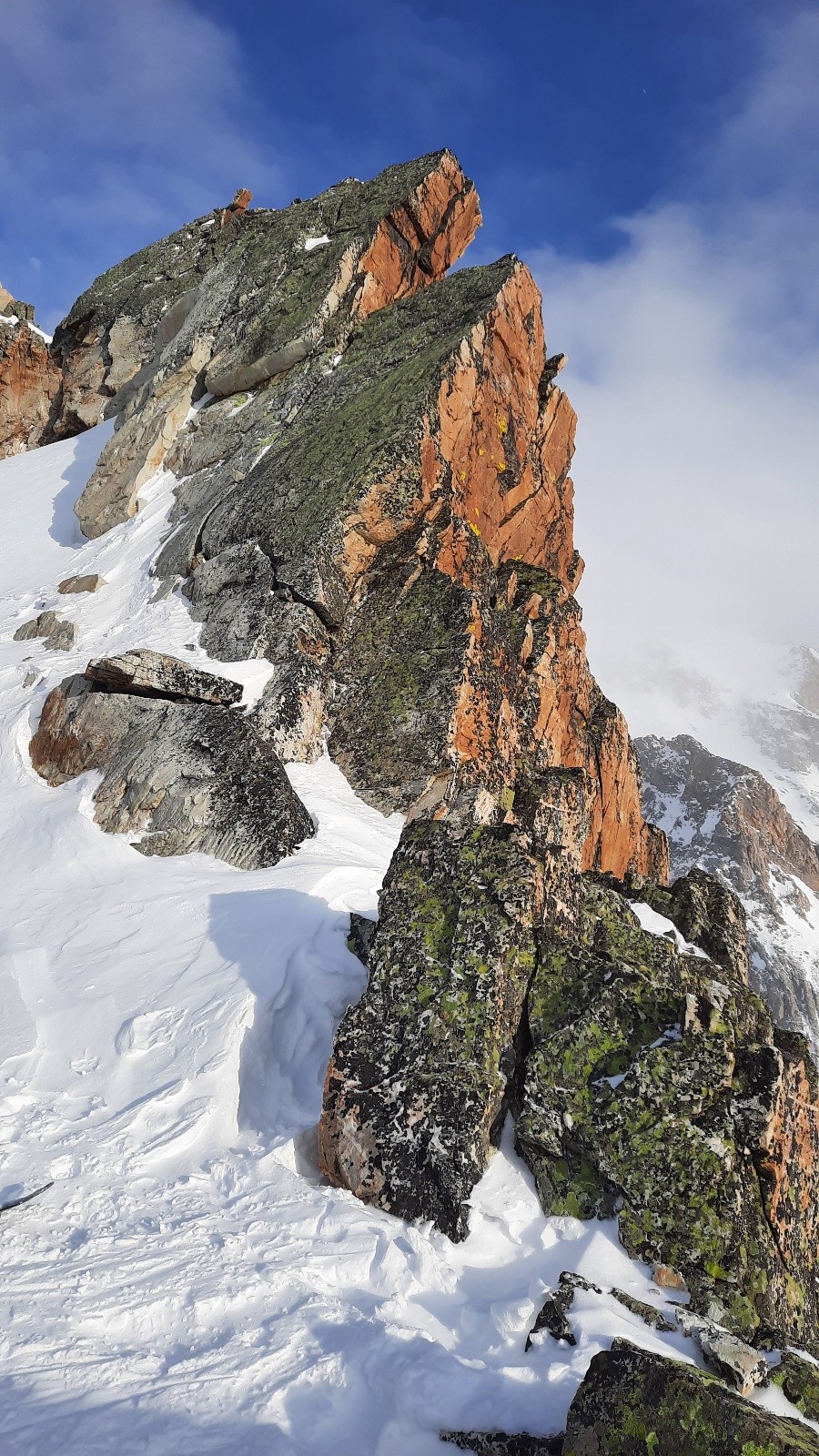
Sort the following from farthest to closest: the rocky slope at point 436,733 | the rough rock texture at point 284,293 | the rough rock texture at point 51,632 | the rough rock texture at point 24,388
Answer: the rough rock texture at point 24,388 → the rough rock texture at point 284,293 → the rough rock texture at point 51,632 → the rocky slope at point 436,733

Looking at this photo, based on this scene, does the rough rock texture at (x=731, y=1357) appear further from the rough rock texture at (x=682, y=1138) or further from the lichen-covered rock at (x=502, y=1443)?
the lichen-covered rock at (x=502, y=1443)

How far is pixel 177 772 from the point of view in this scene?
57.4 ft

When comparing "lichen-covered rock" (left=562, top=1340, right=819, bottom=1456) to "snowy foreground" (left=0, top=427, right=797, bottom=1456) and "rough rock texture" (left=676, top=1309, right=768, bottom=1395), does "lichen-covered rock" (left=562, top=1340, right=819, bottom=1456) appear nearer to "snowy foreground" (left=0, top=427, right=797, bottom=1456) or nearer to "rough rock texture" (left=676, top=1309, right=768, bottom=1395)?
"snowy foreground" (left=0, top=427, right=797, bottom=1456)

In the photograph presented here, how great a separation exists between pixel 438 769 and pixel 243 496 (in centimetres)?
1281

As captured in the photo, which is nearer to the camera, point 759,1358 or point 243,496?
point 759,1358

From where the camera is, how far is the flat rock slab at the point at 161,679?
19.4 m

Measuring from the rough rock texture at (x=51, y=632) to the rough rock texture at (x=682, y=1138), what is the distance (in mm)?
21249

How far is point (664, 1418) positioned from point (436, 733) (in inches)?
643

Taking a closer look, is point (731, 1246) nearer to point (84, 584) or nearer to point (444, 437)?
point (444, 437)

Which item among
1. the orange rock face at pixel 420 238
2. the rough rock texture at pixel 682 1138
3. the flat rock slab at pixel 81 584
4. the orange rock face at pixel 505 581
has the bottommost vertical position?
the rough rock texture at pixel 682 1138

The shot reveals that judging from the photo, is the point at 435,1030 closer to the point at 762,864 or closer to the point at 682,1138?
the point at 682,1138

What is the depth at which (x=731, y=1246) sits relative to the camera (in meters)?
7.63

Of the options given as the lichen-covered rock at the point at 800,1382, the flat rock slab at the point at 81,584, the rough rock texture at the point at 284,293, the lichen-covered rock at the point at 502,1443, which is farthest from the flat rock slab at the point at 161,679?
the rough rock texture at the point at 284,293

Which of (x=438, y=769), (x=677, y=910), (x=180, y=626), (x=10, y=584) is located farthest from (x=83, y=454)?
(x=677, y=910)
